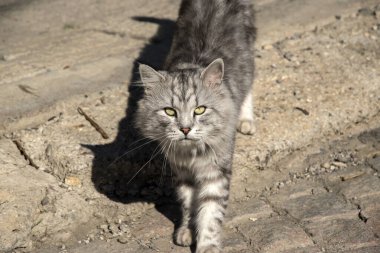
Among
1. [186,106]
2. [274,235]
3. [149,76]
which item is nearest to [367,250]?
[274,235]

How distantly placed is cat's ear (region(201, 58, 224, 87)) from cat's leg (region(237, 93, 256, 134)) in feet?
3.57

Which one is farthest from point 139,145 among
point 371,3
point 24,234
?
point 371,3

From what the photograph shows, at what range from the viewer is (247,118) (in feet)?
18.7

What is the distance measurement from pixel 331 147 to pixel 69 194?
2330 millimetres

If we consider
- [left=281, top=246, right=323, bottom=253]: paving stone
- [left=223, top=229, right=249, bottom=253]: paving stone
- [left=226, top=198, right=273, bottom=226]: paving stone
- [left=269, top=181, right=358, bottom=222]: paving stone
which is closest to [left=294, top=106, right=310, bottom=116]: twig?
[left=269, top=181, right=358, bottom=222]: paving stone

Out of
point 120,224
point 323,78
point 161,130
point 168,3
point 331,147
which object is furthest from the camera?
point 168,3

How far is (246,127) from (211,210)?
1.26 metres

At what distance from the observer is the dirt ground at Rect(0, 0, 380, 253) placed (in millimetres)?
4617

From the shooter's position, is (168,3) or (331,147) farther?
(168,3)

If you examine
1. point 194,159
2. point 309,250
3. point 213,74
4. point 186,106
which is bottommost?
point 309,250

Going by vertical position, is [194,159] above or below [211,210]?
above

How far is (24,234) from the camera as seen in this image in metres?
4.52

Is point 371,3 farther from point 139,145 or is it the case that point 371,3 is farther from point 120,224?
point 120,224

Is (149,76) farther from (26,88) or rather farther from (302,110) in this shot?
(26,88)
